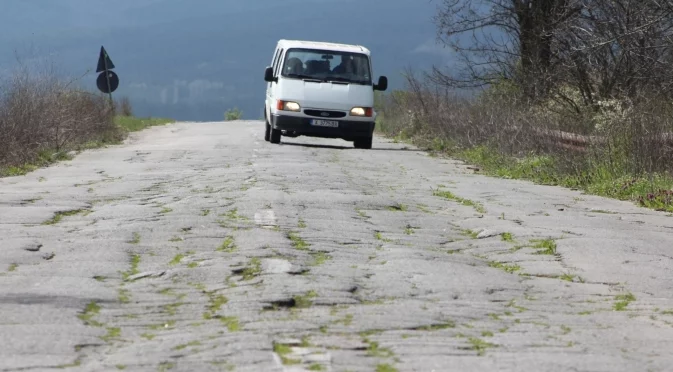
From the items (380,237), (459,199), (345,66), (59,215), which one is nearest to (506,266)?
(380,237)

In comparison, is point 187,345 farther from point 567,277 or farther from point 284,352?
point 567,277

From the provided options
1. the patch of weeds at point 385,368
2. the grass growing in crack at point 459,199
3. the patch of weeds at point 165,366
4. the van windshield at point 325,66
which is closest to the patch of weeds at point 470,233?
the grass growing in crack at point 459,199

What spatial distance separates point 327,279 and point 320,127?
16.7 metres

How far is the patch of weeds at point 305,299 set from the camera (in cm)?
602

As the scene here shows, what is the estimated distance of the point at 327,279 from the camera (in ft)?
22.4

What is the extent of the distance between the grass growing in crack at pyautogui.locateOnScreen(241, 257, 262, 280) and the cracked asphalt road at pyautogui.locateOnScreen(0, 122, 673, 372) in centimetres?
4

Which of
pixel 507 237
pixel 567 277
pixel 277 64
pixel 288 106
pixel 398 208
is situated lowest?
pixel 288 106

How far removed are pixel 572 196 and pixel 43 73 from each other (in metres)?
10.8

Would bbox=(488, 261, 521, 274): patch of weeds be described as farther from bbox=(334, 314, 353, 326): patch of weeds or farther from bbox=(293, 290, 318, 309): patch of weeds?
bbox=(334, 314, 353, 326): patch of weeds

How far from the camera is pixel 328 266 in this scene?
7.35 m

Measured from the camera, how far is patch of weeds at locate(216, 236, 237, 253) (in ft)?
26.0

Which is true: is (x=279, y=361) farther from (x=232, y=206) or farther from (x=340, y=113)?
(x=340, y=113)

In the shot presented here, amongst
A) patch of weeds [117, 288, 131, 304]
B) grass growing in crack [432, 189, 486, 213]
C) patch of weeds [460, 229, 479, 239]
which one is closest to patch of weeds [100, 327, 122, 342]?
patch of weeds [117, 288, 131, 304]

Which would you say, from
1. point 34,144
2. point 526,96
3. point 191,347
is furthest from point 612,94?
point 191,347
